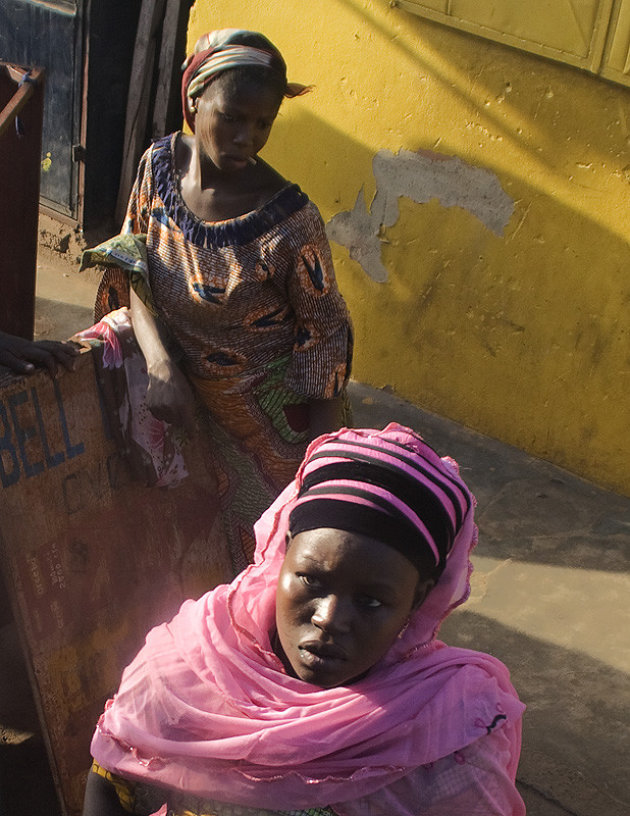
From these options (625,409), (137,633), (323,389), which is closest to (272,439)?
(323,389)

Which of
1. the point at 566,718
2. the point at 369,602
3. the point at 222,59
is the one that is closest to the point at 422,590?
the point at 369,602

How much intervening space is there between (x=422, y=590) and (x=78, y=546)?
1.54m

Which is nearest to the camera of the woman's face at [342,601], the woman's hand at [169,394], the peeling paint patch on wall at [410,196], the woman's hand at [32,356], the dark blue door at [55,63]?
the woman's face at [342,601]

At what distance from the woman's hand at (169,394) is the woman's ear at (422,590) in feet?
4.31

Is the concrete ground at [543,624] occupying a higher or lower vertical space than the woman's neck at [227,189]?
lower

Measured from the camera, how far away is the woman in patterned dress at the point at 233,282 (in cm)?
291

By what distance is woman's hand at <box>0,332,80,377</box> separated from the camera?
297 centimetres

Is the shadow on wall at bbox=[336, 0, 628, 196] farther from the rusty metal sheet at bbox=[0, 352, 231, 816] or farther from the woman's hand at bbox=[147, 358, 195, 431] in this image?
the woman's hand at bbox=[147, 358, 195, 431]

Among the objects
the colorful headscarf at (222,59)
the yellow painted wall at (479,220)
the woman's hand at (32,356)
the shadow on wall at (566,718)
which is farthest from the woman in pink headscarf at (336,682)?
the yellow painted wall at (479,220)

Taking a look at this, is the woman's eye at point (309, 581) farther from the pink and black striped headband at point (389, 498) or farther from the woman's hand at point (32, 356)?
the woman's hand at point (32, 356)

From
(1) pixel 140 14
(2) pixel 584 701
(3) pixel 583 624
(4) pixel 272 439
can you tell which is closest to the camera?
(4) pixel 272 439

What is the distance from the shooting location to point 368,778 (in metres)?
1.93

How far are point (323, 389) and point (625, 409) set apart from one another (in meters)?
2.33

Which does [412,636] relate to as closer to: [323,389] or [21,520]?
[323,389]
